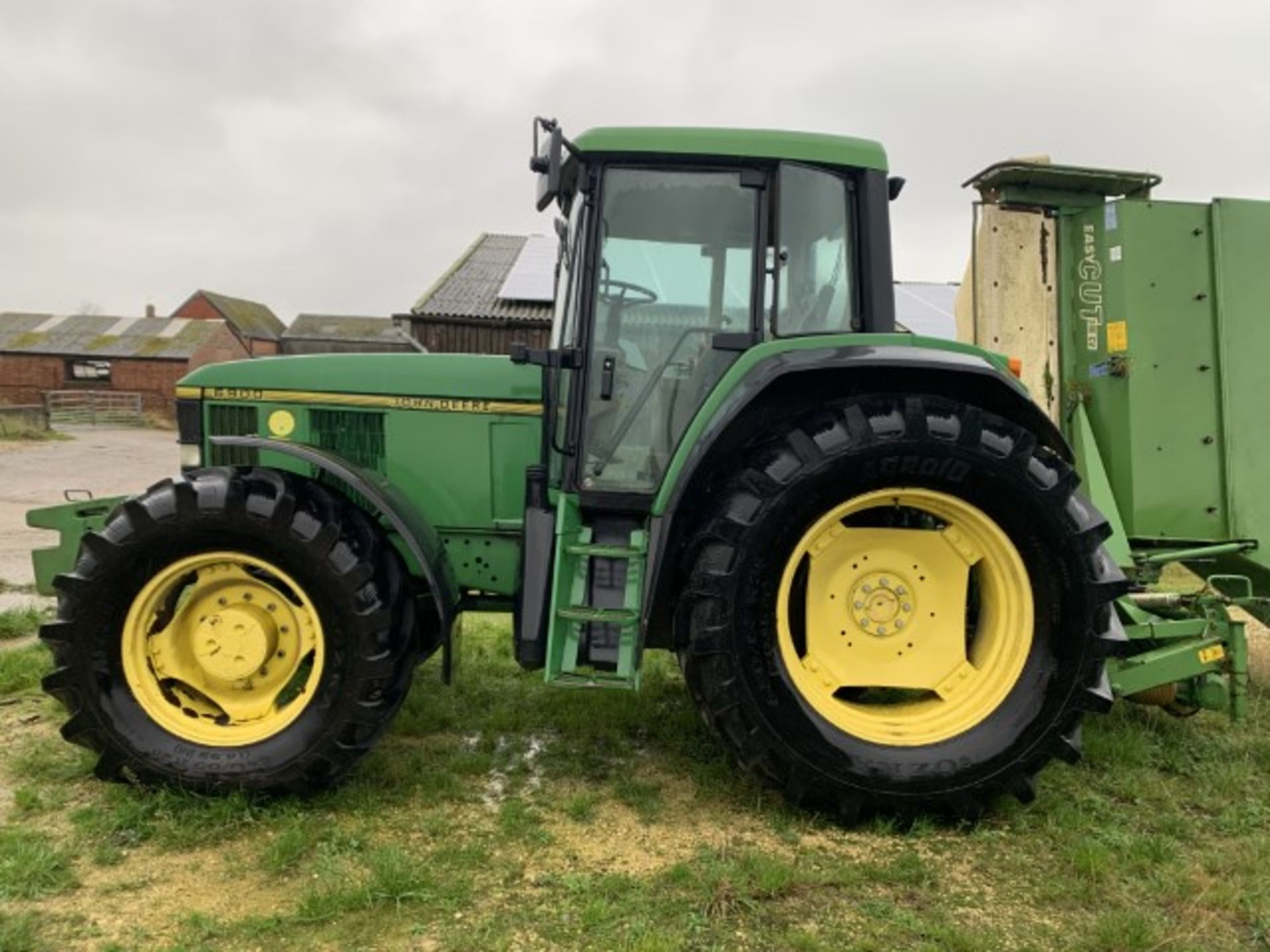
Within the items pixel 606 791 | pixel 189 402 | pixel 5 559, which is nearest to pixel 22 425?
pixel 5 559

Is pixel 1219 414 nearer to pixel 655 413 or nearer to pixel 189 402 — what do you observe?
pixel 655 413

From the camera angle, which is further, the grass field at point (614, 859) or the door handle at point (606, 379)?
the door handle at point (606, 379)

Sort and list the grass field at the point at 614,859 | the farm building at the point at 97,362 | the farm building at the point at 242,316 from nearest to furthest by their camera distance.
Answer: the grass field at the point at 614,859, the farm building at the point at 97,362, the farm building at the point at 242,316

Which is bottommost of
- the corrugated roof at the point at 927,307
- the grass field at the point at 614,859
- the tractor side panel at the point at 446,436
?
the grass field at the point at 614,859

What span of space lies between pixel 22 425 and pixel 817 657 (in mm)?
25099

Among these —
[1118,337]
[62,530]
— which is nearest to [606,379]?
[62,530]

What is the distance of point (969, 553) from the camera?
304cm

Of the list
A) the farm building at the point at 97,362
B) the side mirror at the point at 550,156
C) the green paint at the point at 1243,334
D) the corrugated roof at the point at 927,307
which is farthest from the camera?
the farm building at the point at 97,362

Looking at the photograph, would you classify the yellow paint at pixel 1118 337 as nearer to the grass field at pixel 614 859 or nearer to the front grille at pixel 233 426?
the grass field at pixel 614 859

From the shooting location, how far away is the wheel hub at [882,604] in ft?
10.0

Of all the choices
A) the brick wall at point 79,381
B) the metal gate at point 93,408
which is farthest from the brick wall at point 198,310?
the metal gate at point 93,408

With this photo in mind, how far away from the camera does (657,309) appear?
314 cm

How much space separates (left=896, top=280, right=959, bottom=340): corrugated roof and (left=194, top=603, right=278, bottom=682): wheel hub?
780cm

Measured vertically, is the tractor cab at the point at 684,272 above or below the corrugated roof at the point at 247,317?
below
